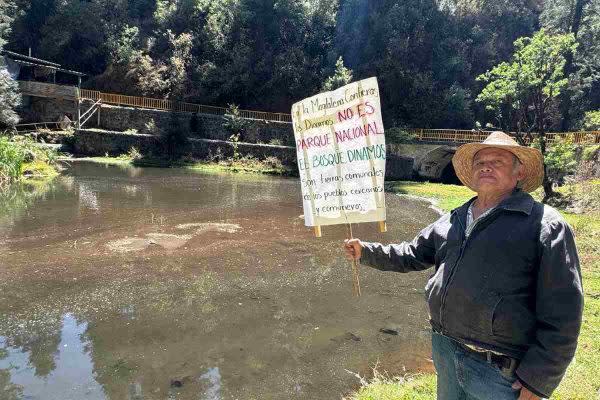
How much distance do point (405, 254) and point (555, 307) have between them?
0.93m

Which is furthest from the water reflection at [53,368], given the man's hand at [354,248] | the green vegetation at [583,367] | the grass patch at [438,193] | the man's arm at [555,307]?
the grass patch at [438,193]

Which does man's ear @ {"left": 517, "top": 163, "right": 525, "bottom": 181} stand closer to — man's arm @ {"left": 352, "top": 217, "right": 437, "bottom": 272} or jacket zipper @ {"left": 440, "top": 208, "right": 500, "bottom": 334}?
jacket zipper @ {"left": 440, "top": 208, "right": 500, "bottom": 334}

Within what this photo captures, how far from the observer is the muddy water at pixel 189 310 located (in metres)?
4.44

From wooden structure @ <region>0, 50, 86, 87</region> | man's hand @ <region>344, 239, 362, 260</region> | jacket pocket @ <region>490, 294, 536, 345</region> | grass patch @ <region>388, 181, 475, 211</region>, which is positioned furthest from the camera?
wooden structure @ <region>0, 50, 86, 87</region>

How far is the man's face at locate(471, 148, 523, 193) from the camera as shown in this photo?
218 centimetres

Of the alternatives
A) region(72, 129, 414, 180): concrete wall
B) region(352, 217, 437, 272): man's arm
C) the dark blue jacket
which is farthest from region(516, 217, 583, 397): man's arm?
region(72, 129, 414, 180): concrete wall

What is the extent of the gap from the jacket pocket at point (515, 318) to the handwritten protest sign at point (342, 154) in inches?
43.3

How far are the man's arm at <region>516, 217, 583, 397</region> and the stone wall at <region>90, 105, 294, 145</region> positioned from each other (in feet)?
92.2

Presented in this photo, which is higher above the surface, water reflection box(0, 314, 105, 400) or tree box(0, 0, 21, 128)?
tree box(0, 0, 21, 128)

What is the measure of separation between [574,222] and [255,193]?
36.7 ft

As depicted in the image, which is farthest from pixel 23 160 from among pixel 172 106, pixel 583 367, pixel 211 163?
pixel 583 367

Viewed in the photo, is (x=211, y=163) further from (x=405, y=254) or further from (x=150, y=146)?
(x=405, y=254)

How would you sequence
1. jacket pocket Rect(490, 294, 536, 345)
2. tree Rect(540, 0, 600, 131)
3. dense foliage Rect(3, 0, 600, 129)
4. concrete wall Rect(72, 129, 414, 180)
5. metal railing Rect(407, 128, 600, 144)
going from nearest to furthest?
jacket pocket Rect(490, 294, 536, 345) → metal railing Rect(407, 128, 600, 144) → concrete wall Rect(72, 129, 414, 180) → tree Rect(540, 0, 600, 131) → dense foliage Rect(3, 0, 600, 129)

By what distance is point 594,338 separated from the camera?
493 cm
